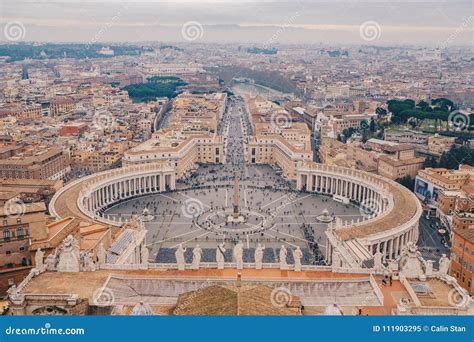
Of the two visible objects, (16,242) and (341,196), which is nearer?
(16,242)

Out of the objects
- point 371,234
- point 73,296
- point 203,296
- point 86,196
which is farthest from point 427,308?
point 86,196

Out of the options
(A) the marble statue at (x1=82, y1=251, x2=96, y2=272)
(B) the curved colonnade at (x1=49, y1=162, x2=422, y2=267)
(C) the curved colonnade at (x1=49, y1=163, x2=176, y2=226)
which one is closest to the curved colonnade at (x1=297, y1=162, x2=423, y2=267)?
(B) the curved colonnade at (x1=49, y1=162, x2=422, y2=267)

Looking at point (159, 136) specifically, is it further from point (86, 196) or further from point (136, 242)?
point (136, 242)

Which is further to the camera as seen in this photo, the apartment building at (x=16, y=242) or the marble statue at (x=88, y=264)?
the apartment building at (x=16, y=242)

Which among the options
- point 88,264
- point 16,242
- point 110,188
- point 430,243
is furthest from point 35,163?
point 430,243

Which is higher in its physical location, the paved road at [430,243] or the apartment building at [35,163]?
the apartment building at [35,163]

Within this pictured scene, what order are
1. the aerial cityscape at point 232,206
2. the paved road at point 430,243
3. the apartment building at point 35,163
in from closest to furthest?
the aerial cityscape at point 232,206
the paved road at point 430,243
the apartment building at point 35,163

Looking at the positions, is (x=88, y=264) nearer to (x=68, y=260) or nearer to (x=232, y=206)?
(x=68, y=260)

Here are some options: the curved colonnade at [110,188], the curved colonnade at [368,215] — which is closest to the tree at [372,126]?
the curved colonnade at [368,215]

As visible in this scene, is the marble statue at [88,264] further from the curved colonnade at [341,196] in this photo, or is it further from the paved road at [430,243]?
the paved road at [430,243]

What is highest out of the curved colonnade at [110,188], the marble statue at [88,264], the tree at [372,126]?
the marble statue at [88,264]

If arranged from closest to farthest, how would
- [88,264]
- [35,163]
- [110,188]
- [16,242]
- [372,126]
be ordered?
[88,264] → [16,242] → [110,188] → [35,163] → [372,126]
